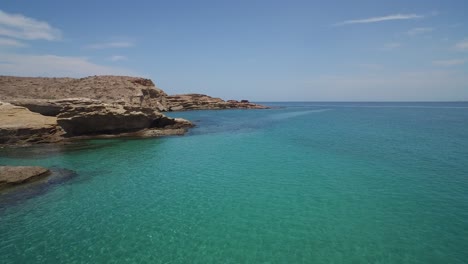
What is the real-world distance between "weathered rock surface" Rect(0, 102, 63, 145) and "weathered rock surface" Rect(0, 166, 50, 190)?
1483 centimetres

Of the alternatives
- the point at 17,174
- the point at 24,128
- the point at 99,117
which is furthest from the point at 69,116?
the point at 17,174

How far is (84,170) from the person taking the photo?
2088 centimetres

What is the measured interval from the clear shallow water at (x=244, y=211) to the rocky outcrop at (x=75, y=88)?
1294 inches

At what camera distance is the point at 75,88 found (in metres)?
60.2

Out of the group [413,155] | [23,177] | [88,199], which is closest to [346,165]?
[413,155]

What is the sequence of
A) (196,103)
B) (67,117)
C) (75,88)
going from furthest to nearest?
1. (196,103)
2. (75,88)
3. (67,117)

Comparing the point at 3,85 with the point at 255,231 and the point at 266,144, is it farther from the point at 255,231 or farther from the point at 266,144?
the point at 255,231

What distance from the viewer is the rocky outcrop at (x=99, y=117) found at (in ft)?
112

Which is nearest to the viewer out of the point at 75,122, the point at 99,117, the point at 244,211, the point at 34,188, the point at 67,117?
the point at 244,211

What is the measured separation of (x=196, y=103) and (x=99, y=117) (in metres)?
77.8

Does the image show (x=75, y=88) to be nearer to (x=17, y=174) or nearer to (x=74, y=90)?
(x=74, y=90)

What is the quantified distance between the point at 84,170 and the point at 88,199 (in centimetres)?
671

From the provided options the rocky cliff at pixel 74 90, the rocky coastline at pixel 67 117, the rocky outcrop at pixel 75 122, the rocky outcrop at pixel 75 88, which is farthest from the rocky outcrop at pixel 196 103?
the rocky outcrop at pixel 75 122

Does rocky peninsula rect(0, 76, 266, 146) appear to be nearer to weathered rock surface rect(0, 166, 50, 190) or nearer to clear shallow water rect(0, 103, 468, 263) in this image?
clear shallow water rect(0, 103, 468, 263)
